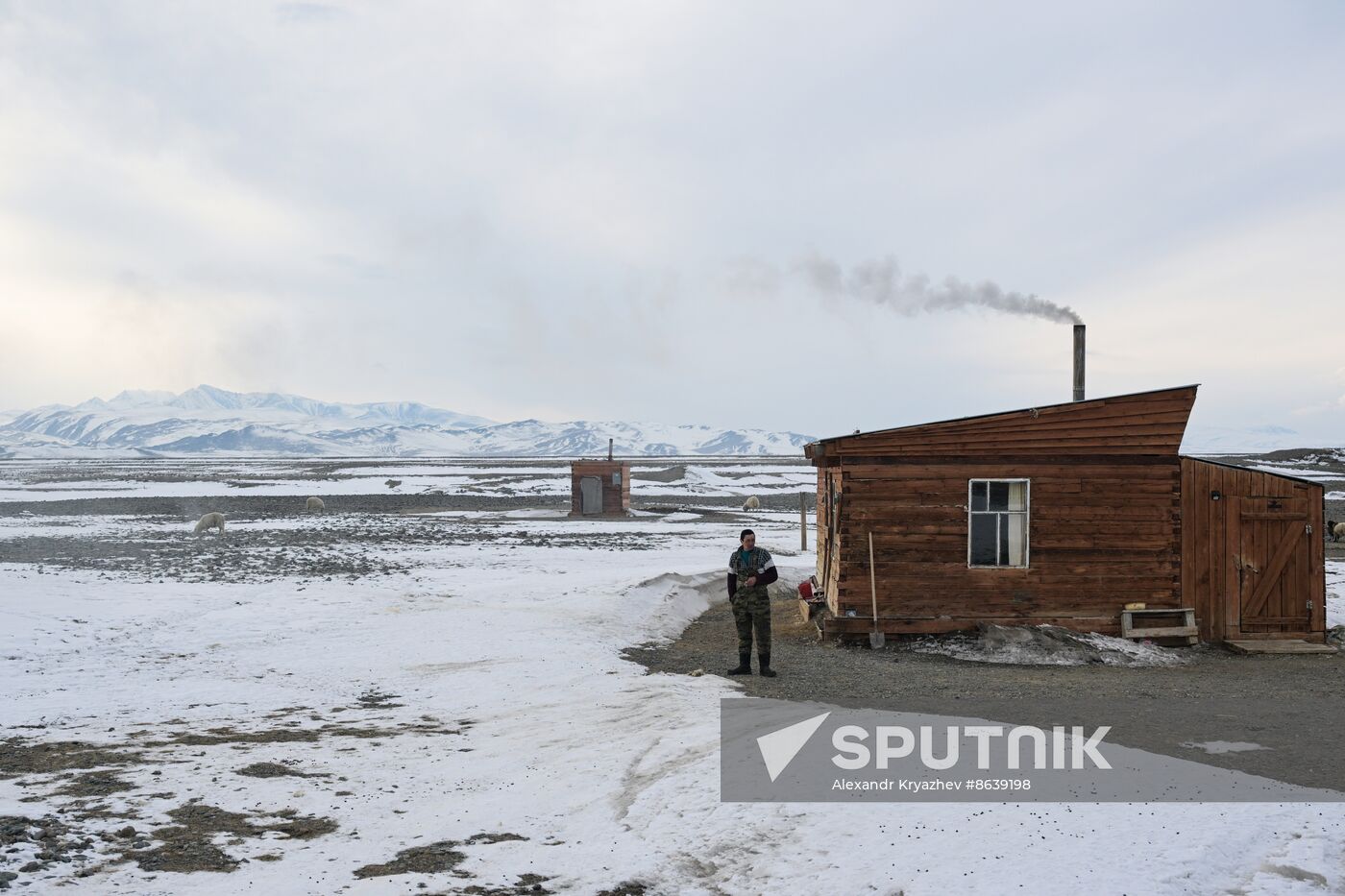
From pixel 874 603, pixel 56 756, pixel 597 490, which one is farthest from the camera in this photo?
pixel 597 490

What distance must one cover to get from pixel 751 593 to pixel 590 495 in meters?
31.3

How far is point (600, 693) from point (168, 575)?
1466cm

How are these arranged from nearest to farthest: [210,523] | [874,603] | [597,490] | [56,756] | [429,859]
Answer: [429,859] < [56,756] < [874,603] < [210,523] < [597,490]

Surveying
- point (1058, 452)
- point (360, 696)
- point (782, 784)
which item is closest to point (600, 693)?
point (360, 696)

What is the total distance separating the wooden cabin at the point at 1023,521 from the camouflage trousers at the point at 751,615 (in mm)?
3483

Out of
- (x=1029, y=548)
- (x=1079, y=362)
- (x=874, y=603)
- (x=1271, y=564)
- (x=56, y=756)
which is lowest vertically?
(x=56, y=756)

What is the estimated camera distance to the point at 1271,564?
15.9 m

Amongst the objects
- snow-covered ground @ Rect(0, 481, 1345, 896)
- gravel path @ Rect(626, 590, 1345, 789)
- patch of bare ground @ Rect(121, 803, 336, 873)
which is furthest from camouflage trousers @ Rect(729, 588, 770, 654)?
patch of bare ground @ Rect(121, 803, 336, 873)

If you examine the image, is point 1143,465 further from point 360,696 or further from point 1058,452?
point 360,696

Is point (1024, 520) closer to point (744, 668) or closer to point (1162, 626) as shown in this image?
point (1162, 626)

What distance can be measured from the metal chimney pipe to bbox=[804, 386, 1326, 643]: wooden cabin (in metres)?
3.02
